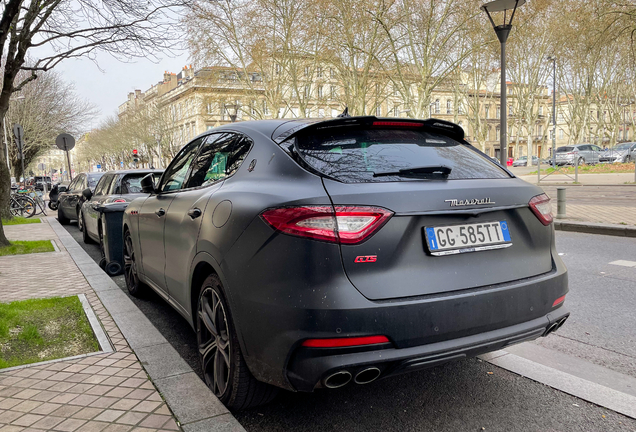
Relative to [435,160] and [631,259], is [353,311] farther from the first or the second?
[631,259]

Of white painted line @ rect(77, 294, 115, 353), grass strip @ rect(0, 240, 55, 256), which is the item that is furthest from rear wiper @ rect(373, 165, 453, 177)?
grass strip @ rect(0, 240, 55, 256)

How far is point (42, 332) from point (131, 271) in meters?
1.42

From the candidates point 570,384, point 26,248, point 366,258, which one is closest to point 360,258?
point 366,258

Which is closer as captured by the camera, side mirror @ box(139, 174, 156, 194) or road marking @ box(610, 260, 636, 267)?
side mirror @ box(139, 174, 156, 194)

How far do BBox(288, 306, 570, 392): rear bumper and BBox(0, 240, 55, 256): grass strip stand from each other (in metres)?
8.22

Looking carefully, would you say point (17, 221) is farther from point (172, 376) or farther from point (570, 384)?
point (570, 384)

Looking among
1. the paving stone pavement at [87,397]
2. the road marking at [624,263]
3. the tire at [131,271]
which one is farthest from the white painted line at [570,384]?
the road marking at [624,263]

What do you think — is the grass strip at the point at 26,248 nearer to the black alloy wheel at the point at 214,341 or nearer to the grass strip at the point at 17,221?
the grass strip at the point at 17,221

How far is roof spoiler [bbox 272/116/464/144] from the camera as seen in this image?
2.74 meters

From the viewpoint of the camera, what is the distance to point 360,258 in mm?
2244

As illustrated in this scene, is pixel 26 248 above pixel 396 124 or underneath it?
underneath

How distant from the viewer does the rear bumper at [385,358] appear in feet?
7.23

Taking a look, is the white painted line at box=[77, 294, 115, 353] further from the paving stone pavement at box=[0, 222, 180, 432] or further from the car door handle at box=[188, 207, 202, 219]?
the car door handle at box=[188, 207, 202, 219]

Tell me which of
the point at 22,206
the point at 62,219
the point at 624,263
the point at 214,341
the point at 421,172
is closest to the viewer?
the point at 421,172
